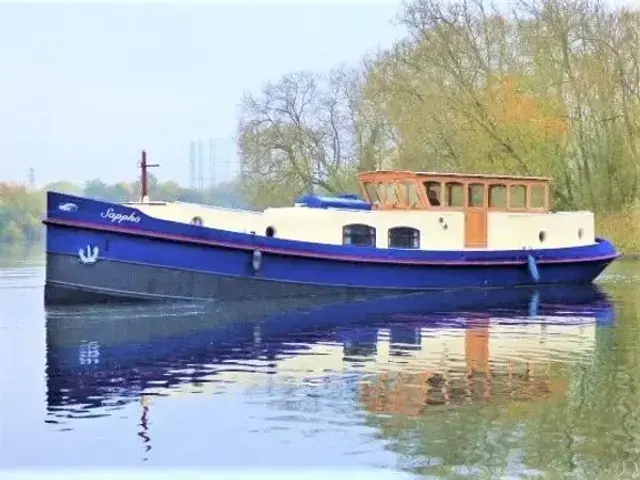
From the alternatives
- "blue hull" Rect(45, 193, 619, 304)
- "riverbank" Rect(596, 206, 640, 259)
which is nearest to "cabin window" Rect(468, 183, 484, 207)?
"blue hull" Rect(45, 193, 619, 304)

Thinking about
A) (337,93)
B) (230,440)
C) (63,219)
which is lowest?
(230,440)

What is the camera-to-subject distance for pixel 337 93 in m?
48.3

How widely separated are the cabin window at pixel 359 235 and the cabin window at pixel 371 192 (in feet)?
5.61

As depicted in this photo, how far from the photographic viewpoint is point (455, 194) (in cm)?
2427

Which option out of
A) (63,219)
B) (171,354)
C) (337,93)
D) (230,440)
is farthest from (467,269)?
(337,93)

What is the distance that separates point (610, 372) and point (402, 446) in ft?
14.9

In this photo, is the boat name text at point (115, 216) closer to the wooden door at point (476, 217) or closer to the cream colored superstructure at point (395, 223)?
the cream colored superstructure at point (395, 223)

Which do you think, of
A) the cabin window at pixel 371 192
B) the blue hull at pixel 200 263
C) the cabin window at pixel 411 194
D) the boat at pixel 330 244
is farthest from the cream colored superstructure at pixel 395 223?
the cabin window at pixel 371 192

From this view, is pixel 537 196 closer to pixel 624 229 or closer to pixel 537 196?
pixel 537 196

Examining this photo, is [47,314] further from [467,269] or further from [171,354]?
[467,269]

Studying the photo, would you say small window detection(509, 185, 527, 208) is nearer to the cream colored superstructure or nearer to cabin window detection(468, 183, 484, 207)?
the cream colored superstructure

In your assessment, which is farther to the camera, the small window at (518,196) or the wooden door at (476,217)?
the small window at (518,196)

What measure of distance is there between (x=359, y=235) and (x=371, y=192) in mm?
2170

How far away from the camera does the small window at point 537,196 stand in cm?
2556
